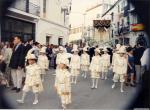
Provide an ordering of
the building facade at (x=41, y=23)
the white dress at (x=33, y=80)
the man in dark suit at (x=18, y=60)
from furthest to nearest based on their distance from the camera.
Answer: the building facade at (x=41, y=23) → the man in dark suit at (x=18, y=60) → the white dress at (x=33, y=80)

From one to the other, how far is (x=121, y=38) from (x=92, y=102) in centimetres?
347

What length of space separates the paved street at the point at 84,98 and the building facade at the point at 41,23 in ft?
3.58

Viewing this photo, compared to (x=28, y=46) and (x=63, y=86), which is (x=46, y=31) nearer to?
(x=28, y=46)

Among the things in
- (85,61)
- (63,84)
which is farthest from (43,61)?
(63,84)

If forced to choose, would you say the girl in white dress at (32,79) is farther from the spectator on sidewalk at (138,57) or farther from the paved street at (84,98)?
the spectator on sidewalk at (138,57)

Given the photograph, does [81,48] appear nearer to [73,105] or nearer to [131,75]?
[131,75]

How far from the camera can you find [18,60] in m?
7.20

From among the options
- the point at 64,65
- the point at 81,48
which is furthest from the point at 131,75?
the point at 64,65

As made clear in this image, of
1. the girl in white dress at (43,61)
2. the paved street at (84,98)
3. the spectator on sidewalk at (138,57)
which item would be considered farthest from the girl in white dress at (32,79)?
the spectator on sidewalk at (138,57)

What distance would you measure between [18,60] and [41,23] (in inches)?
42.1

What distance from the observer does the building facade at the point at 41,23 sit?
23.6ft

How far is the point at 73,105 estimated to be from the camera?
19.9ft

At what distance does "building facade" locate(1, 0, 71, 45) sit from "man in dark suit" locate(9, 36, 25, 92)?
223 millimetres

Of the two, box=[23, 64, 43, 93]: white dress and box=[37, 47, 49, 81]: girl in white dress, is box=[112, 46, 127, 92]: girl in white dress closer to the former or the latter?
box=[37, 47, 49, 81]: girl in white dress
